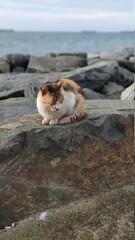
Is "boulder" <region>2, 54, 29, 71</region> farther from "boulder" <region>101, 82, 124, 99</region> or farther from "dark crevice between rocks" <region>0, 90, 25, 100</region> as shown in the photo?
"dark crevice between rocks" <region>0, 90, 25, 100</region>

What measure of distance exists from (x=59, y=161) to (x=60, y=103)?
63cm

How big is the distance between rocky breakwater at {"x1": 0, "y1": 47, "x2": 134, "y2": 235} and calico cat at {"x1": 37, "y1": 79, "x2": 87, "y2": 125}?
0.12 metres

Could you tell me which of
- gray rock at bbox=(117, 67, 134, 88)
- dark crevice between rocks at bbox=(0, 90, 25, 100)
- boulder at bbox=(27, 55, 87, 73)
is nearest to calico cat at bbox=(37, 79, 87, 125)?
dark crevice between rocks at bbox=(0, 90, 25, 100)

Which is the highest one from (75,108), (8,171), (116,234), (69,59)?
(75,108)

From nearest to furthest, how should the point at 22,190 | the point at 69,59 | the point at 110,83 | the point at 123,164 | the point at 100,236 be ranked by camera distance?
the point at 100,236 → the point at 22,190 → the point at 123,164 → the point at 110,83 → the point at 69,59

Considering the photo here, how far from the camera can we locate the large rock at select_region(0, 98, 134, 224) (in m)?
4.39

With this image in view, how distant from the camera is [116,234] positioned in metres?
3.81

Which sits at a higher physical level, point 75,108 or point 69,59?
point 75,108

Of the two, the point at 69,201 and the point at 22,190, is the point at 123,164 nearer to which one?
the point at 69,201

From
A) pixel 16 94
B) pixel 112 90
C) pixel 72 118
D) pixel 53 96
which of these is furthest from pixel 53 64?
pixel 53 96

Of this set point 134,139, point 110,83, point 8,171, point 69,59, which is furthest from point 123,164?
point 69,59

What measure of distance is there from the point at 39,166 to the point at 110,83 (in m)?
5.95

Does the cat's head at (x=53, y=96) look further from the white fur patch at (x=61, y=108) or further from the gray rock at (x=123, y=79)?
the gray rock at (x=123, y=79)

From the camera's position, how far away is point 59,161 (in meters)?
4.49
